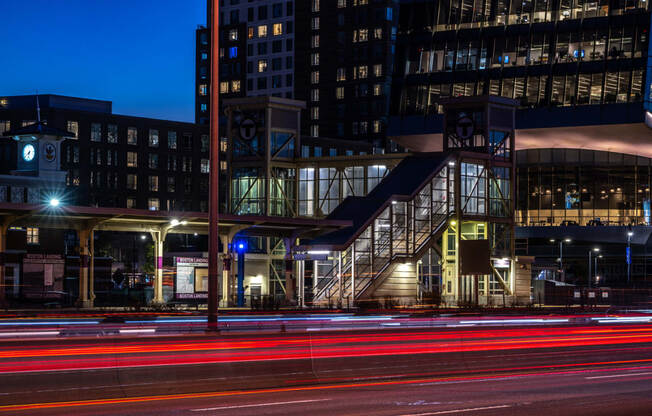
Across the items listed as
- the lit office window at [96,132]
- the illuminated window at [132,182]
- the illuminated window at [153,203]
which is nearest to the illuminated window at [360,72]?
the illuminated window at [153,203]

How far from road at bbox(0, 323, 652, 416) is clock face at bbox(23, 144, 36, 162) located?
74441mm

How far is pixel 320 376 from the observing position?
2458cm

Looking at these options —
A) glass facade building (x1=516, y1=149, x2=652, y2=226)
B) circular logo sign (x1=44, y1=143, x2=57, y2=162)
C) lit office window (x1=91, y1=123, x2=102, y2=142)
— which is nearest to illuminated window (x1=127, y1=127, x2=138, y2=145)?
lit office window (x1=91, y1=123, x2=102, y2=142)

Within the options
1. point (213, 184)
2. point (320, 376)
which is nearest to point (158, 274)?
point (213, 184)

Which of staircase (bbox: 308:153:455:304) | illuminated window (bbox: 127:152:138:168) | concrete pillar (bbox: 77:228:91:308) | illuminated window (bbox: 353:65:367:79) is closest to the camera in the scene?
concrete pillar (bbox: 77:228:91:308)

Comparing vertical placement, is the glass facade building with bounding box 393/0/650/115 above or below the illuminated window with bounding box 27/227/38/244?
above

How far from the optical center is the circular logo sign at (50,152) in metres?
103

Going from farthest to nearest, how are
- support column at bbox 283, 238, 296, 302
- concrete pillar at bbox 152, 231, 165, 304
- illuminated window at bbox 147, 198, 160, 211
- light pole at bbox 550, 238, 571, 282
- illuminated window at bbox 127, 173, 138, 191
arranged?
1. illuminated window at bbox 147, 198, 160, 211
2. illuminated window at bbox 127, 173, 138, 191
3. light pole at bbox 550, 238, 571, 282
4. support column at bbox 283, 238, 296, 302
5. concrete pillar at bbox 152, 231, 165, 304

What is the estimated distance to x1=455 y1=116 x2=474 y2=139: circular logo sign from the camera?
71062mm

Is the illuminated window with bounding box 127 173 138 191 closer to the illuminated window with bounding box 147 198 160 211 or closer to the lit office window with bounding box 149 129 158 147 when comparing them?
the illuminated window with bounding box 147 198 160 211

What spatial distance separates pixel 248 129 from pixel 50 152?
39658mm

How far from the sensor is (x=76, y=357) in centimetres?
2459

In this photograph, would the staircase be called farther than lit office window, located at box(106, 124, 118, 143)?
No

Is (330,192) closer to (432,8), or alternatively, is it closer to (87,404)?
(432,8)
